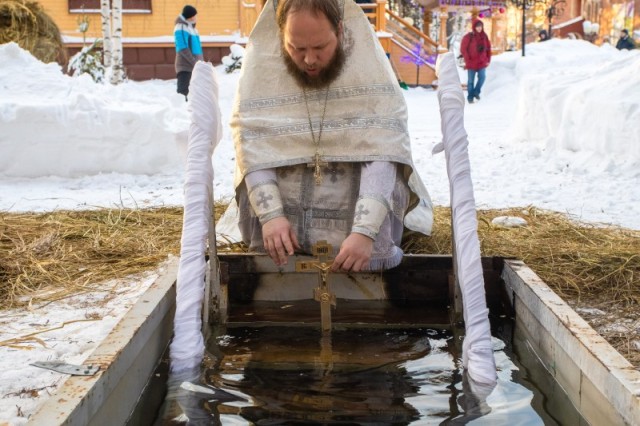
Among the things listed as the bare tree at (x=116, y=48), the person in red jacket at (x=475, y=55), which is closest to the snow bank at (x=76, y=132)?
the bare tree at (x=116, y=48)

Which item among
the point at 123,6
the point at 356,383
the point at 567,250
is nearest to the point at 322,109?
the point at 356,383

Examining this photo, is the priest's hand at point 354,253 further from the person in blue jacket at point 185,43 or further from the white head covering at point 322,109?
the person in blue jacket at point 185,43

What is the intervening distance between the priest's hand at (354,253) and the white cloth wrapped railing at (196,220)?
1.82 ft

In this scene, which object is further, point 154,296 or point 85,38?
point 85,38

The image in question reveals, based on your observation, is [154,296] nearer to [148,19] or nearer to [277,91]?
[277,91]

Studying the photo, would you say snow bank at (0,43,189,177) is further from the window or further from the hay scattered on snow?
the window

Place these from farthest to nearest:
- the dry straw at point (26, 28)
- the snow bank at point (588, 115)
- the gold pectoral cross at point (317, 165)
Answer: the dry straw at point (26, 28), the snow bank at point (588, 115), the gold pectoral cross at point (317, 165)

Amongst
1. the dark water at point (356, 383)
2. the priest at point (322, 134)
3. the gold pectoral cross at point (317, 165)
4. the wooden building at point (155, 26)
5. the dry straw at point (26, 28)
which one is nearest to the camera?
the dark water at point (356, 383)

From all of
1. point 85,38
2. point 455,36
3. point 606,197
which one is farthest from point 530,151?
point 455,36

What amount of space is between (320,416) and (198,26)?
2017cm

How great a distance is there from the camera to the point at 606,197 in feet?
21.2

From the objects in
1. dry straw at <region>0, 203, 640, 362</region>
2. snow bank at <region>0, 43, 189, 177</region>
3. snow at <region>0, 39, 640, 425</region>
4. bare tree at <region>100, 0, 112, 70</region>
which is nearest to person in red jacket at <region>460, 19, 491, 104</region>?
snow at <region>0, 39, 640, 425</region>

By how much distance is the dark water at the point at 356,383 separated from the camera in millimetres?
2518

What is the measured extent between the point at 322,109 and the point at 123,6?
19911 mm
